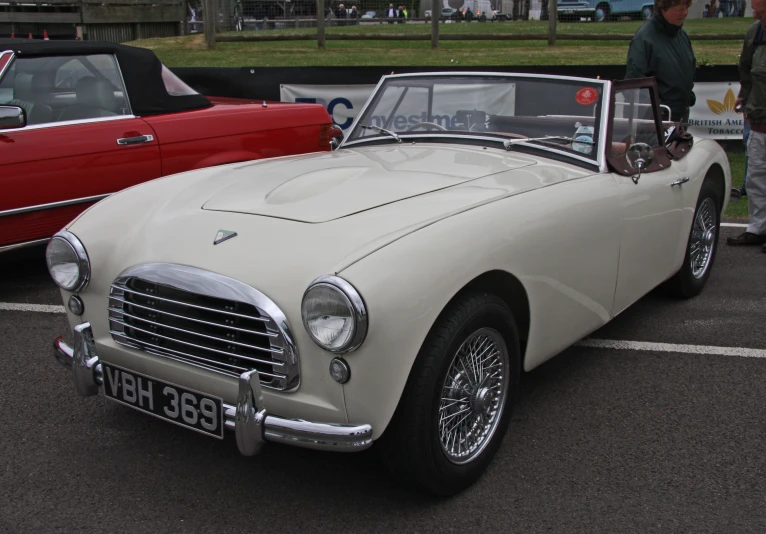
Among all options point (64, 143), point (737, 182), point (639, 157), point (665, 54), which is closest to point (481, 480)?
point (639, 157)

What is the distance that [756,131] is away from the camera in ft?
19.5

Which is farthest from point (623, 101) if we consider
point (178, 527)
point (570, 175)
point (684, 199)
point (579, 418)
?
point (178, 527)

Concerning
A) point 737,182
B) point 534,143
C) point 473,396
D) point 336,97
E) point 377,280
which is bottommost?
point 737,182

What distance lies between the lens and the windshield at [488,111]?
3.85 metres

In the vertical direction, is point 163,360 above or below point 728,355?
above

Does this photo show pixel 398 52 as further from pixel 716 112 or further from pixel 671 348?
pixel 671 348

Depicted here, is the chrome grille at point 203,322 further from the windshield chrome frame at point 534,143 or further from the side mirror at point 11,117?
the side mirror at point 11,117

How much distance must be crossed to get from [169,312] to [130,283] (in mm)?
222

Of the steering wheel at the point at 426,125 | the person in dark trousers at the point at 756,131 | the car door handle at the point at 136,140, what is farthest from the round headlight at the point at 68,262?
the person in dark trousers at the point at 756,131

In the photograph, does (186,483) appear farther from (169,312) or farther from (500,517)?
(500,517)

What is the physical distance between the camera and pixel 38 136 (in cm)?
489

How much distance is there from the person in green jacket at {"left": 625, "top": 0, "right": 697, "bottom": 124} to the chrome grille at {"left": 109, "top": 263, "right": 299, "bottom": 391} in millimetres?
3983

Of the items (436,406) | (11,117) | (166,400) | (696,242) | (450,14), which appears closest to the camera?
(436,406)

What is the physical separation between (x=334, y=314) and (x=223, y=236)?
61 cm
